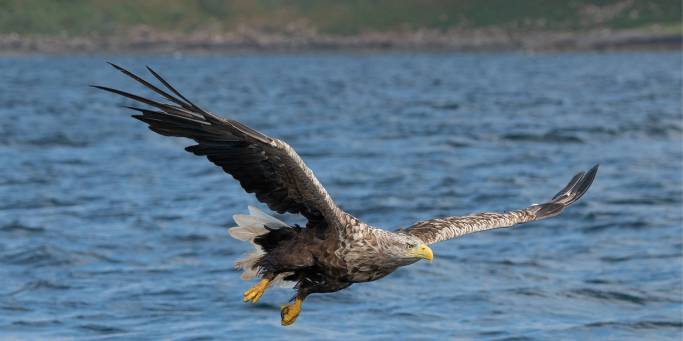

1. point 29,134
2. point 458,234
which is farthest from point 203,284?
point 29,134

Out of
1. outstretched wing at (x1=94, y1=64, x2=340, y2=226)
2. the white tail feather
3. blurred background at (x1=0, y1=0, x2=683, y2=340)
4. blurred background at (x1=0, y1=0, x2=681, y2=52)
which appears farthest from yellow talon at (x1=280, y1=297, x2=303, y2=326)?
blurred background at (x1=0, y1=0, x2=681, y2=52)

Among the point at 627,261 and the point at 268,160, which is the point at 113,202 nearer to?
the point at 627,261

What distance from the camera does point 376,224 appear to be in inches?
773

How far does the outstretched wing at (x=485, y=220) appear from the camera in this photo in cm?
1048

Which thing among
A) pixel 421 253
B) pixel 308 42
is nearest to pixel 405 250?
pixel 421 253

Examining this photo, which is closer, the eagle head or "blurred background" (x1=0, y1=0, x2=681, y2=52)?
the eagle head

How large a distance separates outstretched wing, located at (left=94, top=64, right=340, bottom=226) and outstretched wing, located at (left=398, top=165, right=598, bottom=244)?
103 cm

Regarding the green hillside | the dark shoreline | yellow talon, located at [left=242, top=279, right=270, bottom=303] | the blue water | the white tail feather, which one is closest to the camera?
yellow talon, located at [left=242, top=279, right=270, bottom=303]

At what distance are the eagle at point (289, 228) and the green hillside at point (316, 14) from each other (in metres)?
152

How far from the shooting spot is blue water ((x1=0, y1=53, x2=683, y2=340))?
44.7 ft

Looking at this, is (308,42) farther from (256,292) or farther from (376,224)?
(256,292)

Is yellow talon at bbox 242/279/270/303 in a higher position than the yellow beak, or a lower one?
lower

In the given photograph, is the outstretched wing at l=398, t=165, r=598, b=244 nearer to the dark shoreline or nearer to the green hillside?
the dark shoreline

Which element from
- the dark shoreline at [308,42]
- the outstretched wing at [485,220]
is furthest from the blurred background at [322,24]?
the outstretched wing at [485,220]
